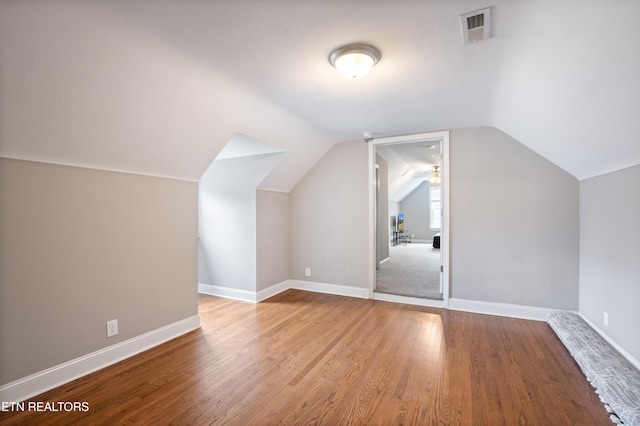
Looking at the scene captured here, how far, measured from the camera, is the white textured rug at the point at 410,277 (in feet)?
14.0

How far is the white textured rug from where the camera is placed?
14.0 ft

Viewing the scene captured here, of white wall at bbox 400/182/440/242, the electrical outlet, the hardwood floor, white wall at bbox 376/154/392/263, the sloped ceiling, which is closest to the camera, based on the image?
the sloped ceiling

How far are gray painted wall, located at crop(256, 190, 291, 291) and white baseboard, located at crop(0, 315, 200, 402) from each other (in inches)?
54.0

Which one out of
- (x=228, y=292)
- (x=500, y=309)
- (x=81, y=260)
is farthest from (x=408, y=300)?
(x=81, y=260)

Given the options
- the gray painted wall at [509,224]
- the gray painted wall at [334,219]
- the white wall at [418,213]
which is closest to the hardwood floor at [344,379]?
the gray painted wall at [509,224]

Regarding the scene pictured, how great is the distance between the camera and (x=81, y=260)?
224 cm

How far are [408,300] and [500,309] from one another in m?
1.08

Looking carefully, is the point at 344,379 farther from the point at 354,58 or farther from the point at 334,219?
the point at 334,219

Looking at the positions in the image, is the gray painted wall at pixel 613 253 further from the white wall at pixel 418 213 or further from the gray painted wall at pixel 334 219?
the white wall at pixel 418 213

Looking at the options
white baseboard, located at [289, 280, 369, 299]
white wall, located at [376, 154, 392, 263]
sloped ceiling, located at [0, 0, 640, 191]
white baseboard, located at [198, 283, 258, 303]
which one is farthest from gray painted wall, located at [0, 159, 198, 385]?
white wall, located at [376, 154, 392, 263]

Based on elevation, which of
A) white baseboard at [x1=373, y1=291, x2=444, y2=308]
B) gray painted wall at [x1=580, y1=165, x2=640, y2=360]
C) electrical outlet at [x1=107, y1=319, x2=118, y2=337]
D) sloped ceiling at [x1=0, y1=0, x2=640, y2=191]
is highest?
sloped ceiling at [x1=0, y1=0, x2=640, y2=191]

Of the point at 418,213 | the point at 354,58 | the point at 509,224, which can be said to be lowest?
the point at 509,224

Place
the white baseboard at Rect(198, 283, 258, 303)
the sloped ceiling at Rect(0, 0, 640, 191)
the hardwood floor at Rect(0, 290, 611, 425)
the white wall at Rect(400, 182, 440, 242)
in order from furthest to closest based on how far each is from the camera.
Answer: the white wall at Rect(400, 182, 440, 242) → the white baseboard at Rect(198, 283, 258, 303) → the hardwood floor at Rect(0, 290, 611, 425) → the sloped ceiling at Rect(0, 0, 640, 191)

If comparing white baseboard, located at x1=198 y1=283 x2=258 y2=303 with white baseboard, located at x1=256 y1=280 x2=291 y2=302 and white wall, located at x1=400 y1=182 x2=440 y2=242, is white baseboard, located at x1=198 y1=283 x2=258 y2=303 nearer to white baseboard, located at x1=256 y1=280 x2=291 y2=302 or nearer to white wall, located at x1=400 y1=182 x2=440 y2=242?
white baseboard, located at x1=256 y1=280 x2=291 y2=302
